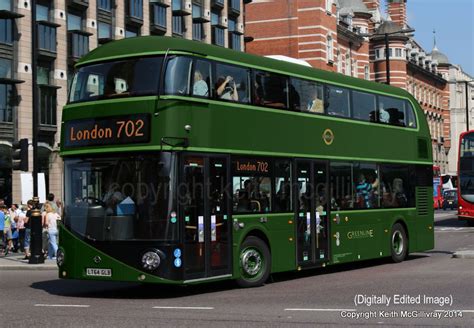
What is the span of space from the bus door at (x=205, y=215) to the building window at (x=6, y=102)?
25000mm

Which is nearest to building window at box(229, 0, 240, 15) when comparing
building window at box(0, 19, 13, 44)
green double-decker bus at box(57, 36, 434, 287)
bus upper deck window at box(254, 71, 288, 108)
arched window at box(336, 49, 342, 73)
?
arched window at box(336, 49, 342, 73)

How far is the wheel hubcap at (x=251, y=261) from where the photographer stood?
14.6 meters

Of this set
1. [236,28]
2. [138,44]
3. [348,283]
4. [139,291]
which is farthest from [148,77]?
[236,28]

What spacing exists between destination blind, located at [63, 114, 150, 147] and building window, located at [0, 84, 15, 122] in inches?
949

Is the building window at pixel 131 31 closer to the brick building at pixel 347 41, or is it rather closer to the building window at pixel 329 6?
the brick building at pixel 347 41

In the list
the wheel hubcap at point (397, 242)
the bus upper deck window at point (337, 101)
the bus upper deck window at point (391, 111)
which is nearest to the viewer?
the bus upper deck window at point (337, 101)

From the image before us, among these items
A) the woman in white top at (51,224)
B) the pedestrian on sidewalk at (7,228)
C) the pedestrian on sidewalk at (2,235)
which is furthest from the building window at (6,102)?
the woman in white top at (51,224)

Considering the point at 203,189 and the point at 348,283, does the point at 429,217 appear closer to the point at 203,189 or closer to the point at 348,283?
the point at 348,283

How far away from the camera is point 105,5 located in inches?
1703

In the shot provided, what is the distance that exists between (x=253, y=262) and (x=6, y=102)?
983 inches

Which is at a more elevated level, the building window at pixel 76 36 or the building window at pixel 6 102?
the building window at pixel 76 36

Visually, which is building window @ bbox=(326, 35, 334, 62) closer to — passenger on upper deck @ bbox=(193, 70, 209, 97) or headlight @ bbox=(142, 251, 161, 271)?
passenger on upper deck @ bbox=(193, 70, 209, 97)

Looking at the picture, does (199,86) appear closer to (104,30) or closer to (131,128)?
(131,128)

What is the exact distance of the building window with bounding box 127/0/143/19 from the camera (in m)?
45.1
